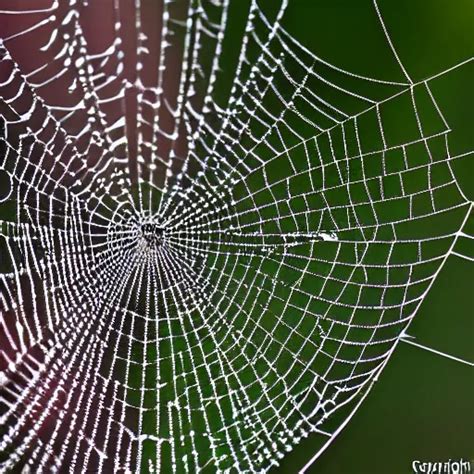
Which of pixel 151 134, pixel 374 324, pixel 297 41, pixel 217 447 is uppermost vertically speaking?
pixel 297 41

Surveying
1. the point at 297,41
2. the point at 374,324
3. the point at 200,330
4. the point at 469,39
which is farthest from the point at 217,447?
the point at 469,39

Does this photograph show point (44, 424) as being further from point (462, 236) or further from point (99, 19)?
point (462, 236)

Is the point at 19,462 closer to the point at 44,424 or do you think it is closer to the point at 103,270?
the point at 44,424

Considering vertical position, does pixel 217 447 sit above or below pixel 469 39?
below

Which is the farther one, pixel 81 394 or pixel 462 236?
pixel 462 236

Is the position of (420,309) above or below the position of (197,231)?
below

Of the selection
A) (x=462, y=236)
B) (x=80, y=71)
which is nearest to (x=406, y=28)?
(x=462, y=236)
